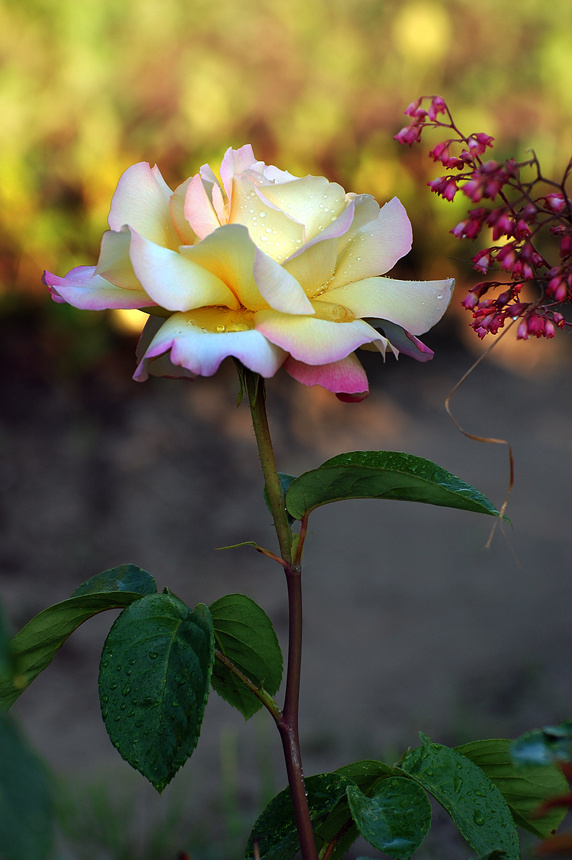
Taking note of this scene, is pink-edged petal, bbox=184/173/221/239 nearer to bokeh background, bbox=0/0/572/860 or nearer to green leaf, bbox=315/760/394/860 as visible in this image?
green leaf, bbox=315/760/394/860

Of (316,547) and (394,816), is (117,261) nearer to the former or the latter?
(394,816)

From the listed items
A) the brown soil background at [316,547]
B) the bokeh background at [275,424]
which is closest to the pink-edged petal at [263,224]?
the bokeh background at [275,424]

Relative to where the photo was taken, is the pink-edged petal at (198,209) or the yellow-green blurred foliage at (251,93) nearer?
the pink-edged petal at (198,209)

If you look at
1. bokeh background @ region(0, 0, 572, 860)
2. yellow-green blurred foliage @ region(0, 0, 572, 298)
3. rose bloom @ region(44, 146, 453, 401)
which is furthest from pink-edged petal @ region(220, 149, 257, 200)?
yellow-green blurred foliage @ region(0, 0, 572, 298)

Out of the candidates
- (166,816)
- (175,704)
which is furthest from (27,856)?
(166,816)

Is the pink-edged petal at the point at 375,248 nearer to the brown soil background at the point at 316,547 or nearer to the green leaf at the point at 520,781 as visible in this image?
the green leaf at the point at 520,781
